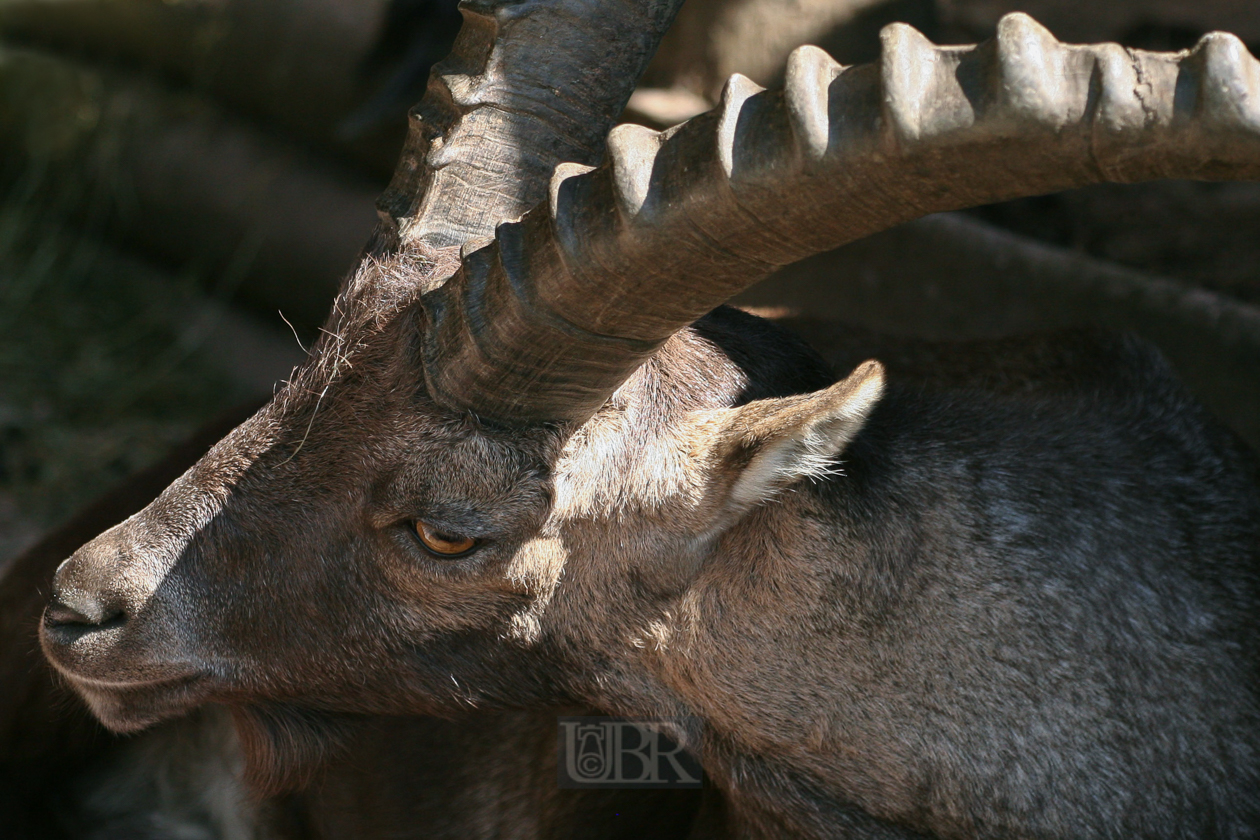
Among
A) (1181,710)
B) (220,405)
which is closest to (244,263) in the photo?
(220,405)

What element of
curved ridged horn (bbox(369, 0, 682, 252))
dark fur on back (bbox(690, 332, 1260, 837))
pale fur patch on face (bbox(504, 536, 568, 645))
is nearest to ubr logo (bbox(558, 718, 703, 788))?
dark fur on back (bbox(690, 332, 1260, 837))

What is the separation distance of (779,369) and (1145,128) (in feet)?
4.20

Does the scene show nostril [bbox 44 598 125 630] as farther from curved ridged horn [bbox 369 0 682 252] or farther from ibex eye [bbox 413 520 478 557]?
curved ridged horn [bbox 369 0 682 252]

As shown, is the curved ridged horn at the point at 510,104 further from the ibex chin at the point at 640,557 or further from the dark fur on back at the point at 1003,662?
the dark fur on back at the point at 1003,662

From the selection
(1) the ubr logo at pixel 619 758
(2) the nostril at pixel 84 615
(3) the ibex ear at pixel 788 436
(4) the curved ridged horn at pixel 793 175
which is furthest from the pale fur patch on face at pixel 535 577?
(2) the nostril at pixel 84 615

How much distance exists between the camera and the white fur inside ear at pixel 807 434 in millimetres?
2455

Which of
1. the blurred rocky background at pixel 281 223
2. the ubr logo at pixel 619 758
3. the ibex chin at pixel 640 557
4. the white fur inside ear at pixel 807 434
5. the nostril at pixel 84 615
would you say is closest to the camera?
the white fur inside ear at pixel 807 434

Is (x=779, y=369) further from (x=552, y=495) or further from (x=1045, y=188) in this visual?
(x=1045, y=188)

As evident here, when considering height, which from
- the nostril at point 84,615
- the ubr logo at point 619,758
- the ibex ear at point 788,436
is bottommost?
the ubr logo at point 619,758

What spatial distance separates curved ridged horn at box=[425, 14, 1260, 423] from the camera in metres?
1.84

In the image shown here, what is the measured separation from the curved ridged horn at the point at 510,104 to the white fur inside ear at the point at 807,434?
88 centimetres

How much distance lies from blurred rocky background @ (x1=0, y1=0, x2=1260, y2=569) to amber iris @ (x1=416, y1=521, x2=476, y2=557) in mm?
1905

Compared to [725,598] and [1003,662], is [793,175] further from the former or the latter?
[1003,662]

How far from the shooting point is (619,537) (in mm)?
2723
